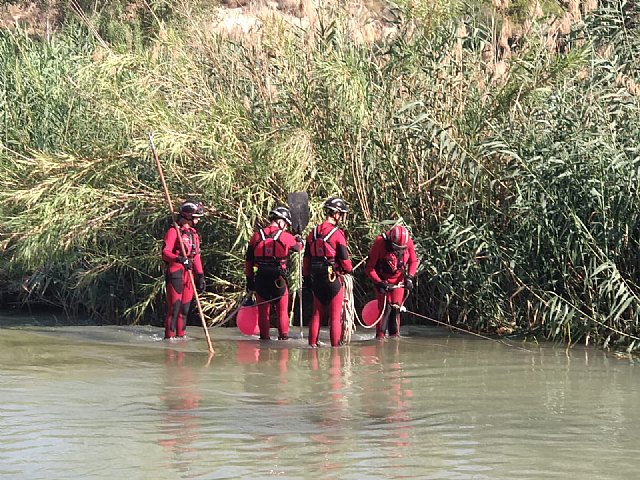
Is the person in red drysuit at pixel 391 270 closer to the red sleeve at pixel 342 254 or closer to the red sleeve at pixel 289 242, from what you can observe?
the red sleeve at pixel 342 254

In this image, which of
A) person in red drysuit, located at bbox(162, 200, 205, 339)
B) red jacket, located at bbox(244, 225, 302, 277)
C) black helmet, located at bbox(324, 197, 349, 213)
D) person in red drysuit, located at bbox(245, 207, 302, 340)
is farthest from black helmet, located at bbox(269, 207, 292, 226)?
person in red drysuit, located at bbox(162, 200, 205, 339)

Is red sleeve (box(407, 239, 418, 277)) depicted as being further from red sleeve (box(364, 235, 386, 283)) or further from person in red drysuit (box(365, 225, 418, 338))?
red sleeve (box(364, 235, 386, 283))

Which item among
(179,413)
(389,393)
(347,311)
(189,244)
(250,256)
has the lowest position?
(179,413)

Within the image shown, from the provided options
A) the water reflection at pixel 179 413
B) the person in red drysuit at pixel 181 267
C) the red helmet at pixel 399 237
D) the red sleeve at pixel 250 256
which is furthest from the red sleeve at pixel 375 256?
the water reflection at pixel 179 413

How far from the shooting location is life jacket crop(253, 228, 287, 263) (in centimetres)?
1312

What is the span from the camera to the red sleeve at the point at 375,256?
43.3ft

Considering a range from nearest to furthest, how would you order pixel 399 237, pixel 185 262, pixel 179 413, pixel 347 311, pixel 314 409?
pixel 179 413 < pixel 314 409 < pixel 399 237 < pixel 185 262 < pixel 347 311

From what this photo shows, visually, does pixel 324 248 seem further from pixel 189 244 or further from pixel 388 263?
pixel 189 244

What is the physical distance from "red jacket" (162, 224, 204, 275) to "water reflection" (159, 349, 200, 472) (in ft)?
4.92

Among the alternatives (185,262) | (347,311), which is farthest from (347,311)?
(185,262)

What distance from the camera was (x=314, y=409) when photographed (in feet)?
30.7

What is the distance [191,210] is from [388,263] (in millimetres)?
2152

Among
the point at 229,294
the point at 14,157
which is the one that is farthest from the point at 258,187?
the point at 14,157

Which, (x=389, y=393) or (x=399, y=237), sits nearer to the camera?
(x=389, y=393)
